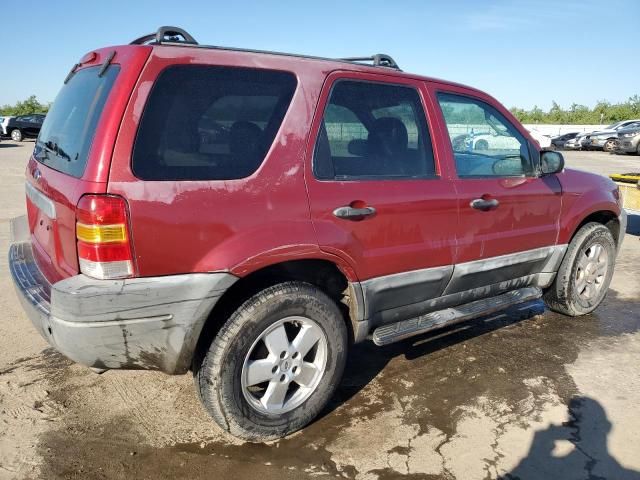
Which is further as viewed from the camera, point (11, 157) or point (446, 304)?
point (11, 157)

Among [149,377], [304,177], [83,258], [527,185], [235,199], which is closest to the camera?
[83,258]

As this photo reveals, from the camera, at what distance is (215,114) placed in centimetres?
252

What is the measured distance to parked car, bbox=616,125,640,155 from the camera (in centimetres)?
2341

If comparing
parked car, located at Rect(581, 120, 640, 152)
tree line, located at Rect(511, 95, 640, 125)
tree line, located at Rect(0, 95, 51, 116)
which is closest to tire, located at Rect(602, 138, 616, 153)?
parked car, located at Rect(581, 120, 640, 152)

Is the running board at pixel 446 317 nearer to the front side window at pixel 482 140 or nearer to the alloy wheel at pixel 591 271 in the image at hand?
the alloy wheel at pixel 591 271

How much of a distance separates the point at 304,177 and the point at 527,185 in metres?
1.93

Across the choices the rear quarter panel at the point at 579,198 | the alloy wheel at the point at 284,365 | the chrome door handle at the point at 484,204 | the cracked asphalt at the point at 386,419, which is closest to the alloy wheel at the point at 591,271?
the rear quarter panel at the point at 579,198

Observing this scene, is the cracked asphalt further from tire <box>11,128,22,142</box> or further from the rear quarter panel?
tire <box>11,128,22,142</box>

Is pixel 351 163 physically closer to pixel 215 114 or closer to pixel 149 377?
pixel 215 114

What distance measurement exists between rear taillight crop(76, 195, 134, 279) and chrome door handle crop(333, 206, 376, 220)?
3.47 ft

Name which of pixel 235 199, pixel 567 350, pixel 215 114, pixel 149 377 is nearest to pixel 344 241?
pixel 235 199

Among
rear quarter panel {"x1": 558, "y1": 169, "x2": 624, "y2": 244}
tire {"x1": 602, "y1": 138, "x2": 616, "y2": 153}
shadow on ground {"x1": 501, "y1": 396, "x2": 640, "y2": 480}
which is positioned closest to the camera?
shadow on ground {"x1": 501, "y1": 396, "x2": 640, "y2": 480}

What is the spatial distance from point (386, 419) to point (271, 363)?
794 mm

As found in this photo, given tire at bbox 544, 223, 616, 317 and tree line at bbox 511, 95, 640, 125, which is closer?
tire at bbox 544, 223, 616, 317
